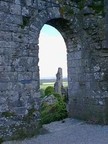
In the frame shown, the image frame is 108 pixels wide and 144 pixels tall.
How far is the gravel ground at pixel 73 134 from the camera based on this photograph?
627 centimetres

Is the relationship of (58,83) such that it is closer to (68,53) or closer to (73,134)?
(68,53)

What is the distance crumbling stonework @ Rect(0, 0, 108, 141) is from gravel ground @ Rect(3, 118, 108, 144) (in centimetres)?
55

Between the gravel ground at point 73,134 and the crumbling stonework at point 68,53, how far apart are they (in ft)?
1.82

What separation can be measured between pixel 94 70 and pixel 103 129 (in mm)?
1805

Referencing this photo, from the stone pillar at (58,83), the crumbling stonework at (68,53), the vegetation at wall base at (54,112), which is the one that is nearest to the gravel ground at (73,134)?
the crumbling stonework at (68,53)

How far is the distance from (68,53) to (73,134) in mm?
3036

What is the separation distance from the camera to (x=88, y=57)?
27.8 ft

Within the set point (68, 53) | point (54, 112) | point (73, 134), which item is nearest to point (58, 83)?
point (54, 112)

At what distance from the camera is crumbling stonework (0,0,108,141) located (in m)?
6.85

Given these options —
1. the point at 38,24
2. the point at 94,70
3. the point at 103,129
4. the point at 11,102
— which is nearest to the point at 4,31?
the point at 38,24

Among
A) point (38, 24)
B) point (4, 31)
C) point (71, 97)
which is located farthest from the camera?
point (71, 97)

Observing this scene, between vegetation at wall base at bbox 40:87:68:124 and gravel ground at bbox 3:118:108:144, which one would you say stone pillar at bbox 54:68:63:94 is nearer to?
vegetation at wall base at bbox 40:87:68:124

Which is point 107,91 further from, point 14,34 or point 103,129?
point 14,34

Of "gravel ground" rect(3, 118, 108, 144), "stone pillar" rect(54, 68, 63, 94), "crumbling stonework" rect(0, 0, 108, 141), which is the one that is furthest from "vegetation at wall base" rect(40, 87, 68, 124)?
"stone pillar" rect(54, 68, 63, 94)
